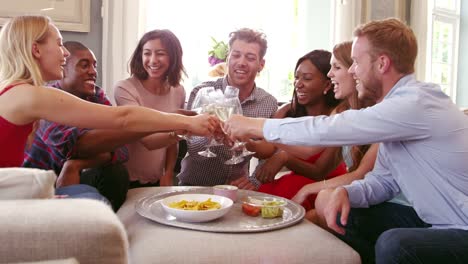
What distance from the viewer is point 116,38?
311 centimetres

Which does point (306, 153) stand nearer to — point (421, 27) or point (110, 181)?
point (110, 181)

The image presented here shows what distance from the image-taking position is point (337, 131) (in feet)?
4.95

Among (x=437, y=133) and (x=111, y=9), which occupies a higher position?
(x=111, y=9)

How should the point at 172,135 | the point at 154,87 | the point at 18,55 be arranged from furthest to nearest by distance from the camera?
the point at 154,87
the point at 172,135
the point at 18,55

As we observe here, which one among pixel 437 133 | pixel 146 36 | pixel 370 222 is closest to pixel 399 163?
pixel 437 133

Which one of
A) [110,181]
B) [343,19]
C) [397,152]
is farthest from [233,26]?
[397,152]

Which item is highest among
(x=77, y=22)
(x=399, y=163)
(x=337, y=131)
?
(x=77, y=22)

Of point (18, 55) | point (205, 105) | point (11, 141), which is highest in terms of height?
point (18, 55)

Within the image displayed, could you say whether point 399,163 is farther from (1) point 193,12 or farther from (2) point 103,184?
(1) point 193,12

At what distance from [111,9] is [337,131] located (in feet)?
6.87

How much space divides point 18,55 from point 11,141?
0.29m

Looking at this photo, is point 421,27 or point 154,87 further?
point 421,27

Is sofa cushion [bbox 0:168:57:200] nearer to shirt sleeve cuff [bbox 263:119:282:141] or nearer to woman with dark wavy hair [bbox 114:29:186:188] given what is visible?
shirt sleeve cuff [bbox 263:119:282:141]

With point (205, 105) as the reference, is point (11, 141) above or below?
below
